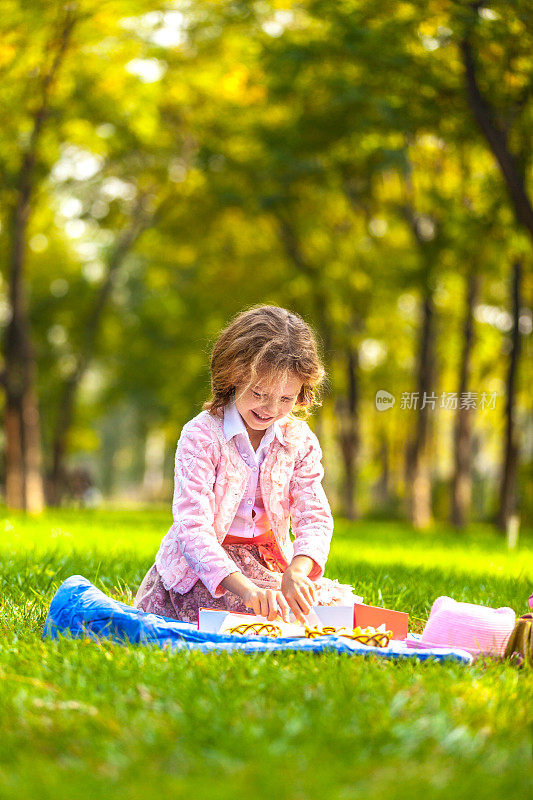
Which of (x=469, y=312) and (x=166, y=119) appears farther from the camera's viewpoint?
(x=166, y=119)

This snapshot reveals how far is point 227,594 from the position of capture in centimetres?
448

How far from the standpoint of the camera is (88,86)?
576 inches

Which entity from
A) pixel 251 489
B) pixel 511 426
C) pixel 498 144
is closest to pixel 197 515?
pixel 251 489

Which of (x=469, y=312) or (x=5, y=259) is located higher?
(x=5, y=259)

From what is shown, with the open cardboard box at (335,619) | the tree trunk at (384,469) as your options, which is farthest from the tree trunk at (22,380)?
the tree trunk at (384,469)

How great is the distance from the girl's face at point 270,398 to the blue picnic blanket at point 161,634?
97 cm

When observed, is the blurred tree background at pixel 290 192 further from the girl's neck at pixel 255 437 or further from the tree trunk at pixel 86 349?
the girl's neck at pixel 255 437

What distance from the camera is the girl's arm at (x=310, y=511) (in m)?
4.48

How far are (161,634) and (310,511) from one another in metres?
1.09

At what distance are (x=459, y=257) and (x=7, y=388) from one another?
757 cm

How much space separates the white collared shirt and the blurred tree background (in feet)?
5.20

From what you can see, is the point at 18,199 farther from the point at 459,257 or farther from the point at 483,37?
the point at 483,37

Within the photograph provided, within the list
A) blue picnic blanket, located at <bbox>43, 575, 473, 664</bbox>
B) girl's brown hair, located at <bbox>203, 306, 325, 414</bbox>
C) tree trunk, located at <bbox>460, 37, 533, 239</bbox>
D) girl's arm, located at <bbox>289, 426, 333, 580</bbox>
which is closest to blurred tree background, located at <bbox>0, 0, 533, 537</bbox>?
tree trunk, located at <bbox>460, 37, 533, 239</bbox>

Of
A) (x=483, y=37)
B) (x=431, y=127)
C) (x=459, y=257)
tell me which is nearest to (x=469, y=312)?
(x=459, y=257)
